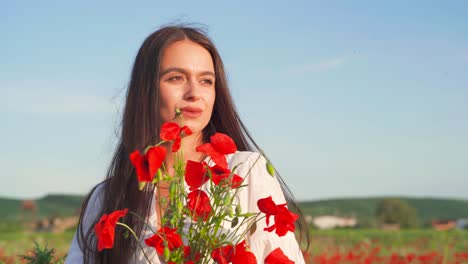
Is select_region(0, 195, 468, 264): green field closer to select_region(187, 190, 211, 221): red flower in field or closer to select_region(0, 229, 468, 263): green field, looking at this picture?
select_region(0, 229, 468, 263): green field

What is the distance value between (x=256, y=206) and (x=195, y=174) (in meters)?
0.99

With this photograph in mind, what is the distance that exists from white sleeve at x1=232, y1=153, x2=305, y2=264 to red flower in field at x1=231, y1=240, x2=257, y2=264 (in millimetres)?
730

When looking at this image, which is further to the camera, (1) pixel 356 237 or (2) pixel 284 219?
(1) pixel 356 237

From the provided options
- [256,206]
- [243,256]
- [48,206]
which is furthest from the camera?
[48,206]

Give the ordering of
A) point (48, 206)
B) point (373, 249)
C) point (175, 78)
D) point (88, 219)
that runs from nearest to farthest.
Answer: point (175, 78)
point (88, 219)
point (373, 249)
point (48, 206)

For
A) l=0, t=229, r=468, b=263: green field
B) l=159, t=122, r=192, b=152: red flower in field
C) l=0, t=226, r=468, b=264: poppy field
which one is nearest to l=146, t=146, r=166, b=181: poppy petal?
l=159, t=122, r=192, b=152: red flower in field

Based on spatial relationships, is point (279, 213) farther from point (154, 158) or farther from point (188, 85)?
point (188, 85)

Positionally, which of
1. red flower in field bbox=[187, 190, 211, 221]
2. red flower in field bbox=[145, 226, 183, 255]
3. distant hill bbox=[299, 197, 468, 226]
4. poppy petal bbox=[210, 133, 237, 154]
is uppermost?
poppy petal bbox=[210, 133, 237, 154]

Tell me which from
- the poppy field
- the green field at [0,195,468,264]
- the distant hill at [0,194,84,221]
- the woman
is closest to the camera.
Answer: the woman

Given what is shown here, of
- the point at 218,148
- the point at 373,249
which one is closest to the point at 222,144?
the point at 218,148

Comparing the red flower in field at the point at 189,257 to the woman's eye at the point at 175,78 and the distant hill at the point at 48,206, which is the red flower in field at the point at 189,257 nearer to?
the woman's eye at the point at 175,78

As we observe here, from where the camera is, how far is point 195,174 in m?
1.73

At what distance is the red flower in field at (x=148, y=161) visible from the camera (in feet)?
5.08

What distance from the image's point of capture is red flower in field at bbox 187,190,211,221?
1.72 meters
